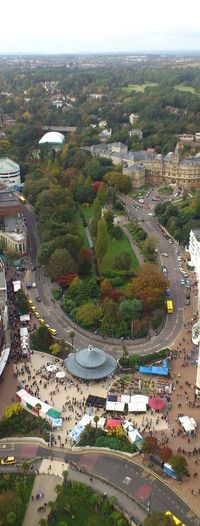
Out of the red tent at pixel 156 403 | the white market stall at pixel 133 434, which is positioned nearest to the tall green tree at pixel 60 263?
the red tent at pixel 156 403

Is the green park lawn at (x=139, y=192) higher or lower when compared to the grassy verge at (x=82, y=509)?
higher

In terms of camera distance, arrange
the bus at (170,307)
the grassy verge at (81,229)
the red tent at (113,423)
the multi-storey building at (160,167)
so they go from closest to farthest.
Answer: the red tent at (113,423) → the bus at (170,307) → the grassy verge at (81,229) → the multi-storey building at (160,167)

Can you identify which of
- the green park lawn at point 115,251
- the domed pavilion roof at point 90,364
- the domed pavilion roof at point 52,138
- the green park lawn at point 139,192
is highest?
the domed pavilion roof at point 52,138

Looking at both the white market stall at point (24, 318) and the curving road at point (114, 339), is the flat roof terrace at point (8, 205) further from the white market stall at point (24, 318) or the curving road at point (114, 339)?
the white market stall at point (24, 318)

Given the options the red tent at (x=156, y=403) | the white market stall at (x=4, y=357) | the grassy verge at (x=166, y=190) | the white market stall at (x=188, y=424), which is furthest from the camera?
the grassy verge at (x=166, y=190)

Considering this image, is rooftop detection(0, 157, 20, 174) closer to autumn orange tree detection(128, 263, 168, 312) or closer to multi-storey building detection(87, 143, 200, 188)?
multi-storey building detection(87, 143, 200, 188)

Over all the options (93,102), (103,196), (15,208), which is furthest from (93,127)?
(15,208)

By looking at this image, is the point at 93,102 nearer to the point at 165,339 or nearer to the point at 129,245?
the point at 129,245
